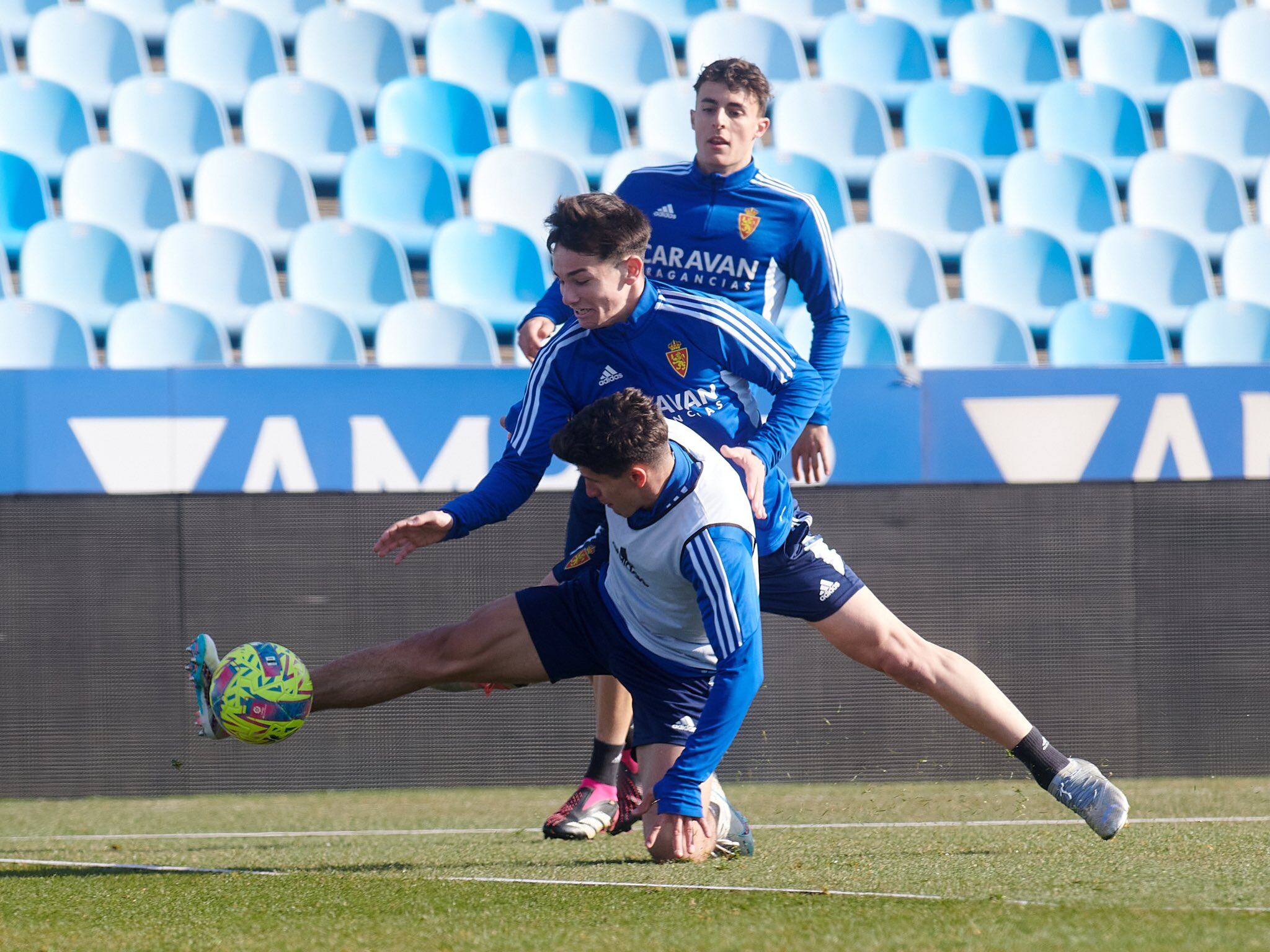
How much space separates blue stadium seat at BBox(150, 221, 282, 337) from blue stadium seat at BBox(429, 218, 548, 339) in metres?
1.00

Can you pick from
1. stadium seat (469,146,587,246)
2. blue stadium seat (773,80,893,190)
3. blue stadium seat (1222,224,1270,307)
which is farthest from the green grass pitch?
blue stadium seat (773,80,893,190)

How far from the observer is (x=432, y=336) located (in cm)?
851

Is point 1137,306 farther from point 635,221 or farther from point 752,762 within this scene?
point 635,221

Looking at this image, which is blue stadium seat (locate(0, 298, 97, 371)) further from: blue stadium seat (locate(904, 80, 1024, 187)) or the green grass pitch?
blue stadium seat (locate(904, 80, 1024, 187))

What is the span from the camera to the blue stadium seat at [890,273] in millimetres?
9375

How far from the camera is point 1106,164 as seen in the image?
10750mm

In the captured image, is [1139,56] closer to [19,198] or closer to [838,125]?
[838,125]

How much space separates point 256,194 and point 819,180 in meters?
3.59

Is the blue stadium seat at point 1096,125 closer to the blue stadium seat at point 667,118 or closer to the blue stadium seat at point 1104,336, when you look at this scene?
the blue stadium seat at point 1104,336

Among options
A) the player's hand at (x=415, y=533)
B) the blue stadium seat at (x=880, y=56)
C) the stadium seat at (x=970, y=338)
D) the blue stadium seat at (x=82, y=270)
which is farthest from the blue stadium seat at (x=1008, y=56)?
the player's hand at (x=415, y=533)

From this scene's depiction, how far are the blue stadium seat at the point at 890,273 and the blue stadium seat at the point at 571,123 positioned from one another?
1820 millimetres

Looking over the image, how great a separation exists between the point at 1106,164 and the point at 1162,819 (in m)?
7.31

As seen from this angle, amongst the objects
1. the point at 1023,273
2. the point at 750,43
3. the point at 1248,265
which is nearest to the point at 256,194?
the point at 750,43

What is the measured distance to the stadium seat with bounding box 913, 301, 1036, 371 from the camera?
348 inches
